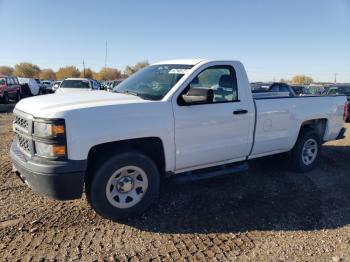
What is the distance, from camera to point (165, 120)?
3949 mm

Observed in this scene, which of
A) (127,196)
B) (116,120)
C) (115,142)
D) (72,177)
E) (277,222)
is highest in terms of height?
(116,120)

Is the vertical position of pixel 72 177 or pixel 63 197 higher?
pixel 72 177

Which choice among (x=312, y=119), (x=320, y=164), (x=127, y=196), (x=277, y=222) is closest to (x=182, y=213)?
(x=127, y=196)

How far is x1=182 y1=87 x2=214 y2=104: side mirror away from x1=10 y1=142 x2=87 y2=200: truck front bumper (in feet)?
4.96

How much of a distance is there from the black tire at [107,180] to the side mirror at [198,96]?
36.1 inches

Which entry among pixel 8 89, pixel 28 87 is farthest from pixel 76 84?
pixel 28 87

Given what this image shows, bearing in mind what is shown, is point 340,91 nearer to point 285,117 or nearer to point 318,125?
point 318,125

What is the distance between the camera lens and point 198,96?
3990mm

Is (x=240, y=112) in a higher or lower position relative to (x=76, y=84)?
lower

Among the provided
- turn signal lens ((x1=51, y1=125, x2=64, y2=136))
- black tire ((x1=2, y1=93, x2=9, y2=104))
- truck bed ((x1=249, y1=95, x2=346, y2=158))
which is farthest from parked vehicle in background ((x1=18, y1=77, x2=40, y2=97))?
turn signal lens ((x1=51, y1=125, x2=64, y2=136))

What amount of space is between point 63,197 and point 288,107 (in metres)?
3.83

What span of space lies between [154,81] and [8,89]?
2012 cm

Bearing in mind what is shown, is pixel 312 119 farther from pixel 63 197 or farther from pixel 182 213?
pixel 63 197

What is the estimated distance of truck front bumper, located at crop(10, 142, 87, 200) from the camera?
3.36 m
